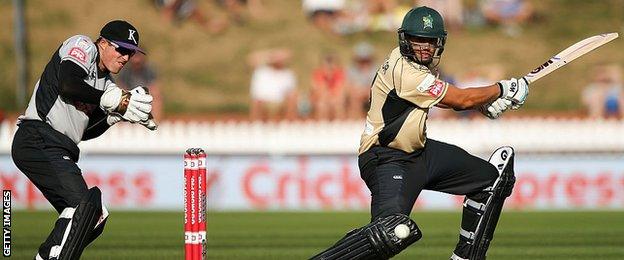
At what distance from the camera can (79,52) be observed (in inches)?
331

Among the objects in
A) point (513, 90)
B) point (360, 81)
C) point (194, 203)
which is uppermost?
point (513, 90)

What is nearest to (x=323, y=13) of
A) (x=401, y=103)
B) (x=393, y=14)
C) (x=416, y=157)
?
(x=393, y=14)

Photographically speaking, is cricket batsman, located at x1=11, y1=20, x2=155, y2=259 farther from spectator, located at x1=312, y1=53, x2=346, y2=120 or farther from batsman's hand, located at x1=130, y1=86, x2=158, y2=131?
spectator, located at x1=312, y1=53, x2=346, y2=120

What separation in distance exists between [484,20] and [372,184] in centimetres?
1939

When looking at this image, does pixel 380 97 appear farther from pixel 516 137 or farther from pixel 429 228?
pixel 516 137

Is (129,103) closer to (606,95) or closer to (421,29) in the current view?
(421,29)

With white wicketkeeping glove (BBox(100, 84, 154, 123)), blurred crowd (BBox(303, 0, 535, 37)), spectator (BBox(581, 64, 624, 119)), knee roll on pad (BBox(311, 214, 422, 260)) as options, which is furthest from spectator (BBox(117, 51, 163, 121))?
knee roll on pad (BBox(311, 214, 422, 260))

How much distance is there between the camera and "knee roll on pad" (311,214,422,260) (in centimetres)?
815

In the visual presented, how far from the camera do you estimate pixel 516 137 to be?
2086cm

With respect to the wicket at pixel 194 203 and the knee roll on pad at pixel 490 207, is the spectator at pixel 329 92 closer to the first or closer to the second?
the knee roll on pad at pixel 490 207

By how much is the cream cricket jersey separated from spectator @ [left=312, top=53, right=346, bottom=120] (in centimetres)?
1402

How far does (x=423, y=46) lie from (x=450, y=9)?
60.3 feet

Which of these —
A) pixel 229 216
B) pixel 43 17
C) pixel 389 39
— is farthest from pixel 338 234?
pixel 43 17

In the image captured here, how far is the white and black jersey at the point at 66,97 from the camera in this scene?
841cm
